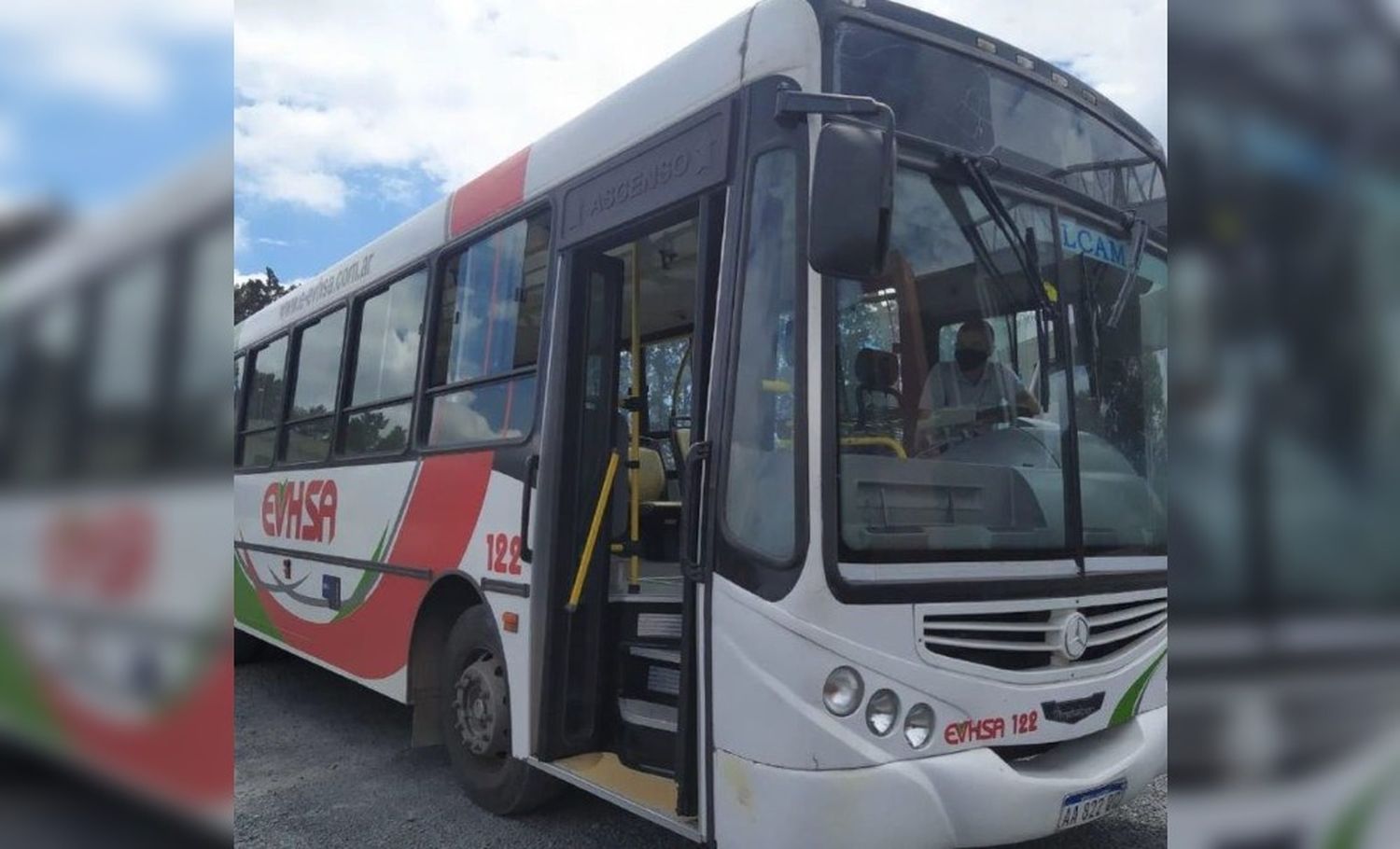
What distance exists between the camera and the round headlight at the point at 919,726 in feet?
9.68

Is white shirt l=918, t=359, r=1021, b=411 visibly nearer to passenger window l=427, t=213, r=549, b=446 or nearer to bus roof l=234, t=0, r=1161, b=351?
bus roof l=234, t=0, r=1161, b=351

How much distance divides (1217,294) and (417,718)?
496cm

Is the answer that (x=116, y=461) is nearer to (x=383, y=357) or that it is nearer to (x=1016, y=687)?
(x=1016, y=687)

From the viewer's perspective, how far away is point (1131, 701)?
3.49 m

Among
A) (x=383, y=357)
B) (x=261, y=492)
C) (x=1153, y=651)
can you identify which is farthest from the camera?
(x=261, y=492)

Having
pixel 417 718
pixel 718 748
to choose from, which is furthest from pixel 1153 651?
pixel 417 718

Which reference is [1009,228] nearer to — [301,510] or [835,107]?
[835,107]

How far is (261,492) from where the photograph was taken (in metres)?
7.26

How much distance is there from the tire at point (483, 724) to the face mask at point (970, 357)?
230cm

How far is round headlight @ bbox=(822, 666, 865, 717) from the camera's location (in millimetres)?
2873

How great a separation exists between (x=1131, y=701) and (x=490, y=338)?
125 inches

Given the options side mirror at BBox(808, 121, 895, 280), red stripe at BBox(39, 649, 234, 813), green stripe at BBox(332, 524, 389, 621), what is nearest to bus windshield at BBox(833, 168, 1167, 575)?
side mirror at BBox(808, 121, 895, 280)

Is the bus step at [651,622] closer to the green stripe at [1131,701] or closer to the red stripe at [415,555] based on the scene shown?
the red stripe at [415,555]

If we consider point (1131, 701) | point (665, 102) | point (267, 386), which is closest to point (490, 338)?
point (665, 102)
